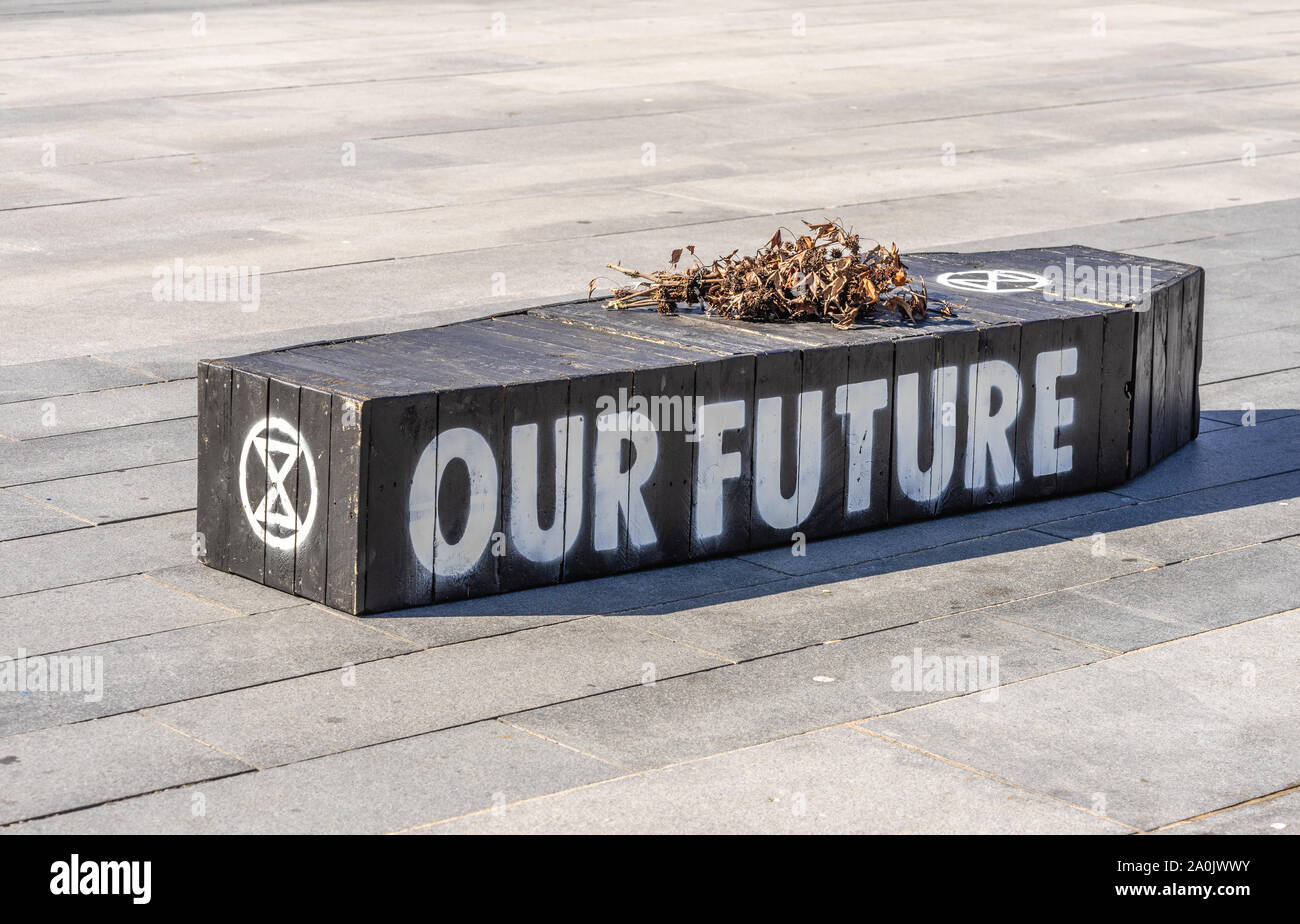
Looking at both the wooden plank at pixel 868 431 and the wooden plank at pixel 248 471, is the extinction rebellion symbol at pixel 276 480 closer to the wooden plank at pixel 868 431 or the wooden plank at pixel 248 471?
the wooden plank at pixel 248 471

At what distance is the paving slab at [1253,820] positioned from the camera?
6.81 m

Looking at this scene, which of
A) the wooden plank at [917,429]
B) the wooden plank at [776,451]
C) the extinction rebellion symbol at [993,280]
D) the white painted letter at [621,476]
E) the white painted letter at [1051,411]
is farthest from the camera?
the extinction rebellion symbol at [993,280]

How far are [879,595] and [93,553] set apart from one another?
397cm

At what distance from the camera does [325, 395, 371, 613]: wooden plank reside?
27.7ft

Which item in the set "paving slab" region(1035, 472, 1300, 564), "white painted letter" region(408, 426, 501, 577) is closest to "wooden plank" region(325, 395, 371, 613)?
"white painted letter" region(408, 426, 501, 577)

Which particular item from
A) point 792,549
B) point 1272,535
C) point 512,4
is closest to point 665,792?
point 792,549

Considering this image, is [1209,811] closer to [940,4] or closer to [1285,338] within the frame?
[1285,338]

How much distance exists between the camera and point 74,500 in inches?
407

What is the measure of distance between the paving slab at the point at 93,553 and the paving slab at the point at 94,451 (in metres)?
1.02

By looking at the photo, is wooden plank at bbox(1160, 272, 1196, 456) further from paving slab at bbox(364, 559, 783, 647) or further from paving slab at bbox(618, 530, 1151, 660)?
paving slab at bbox(364, 559, 783, 647)

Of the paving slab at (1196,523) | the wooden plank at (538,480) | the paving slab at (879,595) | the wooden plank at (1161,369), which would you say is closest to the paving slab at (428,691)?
the paving slab at (879,595)

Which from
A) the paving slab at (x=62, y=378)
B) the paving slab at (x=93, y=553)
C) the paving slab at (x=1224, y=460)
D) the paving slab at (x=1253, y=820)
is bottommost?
the paving slab at (x=1253, y=820)

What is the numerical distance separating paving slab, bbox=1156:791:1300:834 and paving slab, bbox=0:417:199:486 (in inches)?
257

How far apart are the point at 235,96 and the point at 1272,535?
58.1ft
